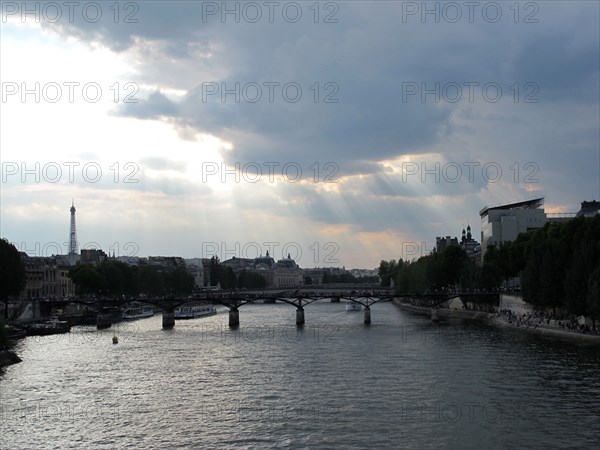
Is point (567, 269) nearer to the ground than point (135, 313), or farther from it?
farther from it

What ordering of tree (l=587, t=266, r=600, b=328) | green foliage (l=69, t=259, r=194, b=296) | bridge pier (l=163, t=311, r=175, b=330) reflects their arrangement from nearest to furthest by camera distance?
tree (l=587, t=266, r=600, b=328)
bridge pier (l=163, t=311, r=175, b=330)
green foliage (l=69, t=259, r=194, b=296)

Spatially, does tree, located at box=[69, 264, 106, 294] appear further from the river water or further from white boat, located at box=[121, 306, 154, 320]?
the river water

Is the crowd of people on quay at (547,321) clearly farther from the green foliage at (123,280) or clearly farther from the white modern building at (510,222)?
the green foliage at (123,280)

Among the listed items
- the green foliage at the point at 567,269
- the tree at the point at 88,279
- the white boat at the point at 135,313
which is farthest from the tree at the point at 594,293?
the tree at the point at 88,279

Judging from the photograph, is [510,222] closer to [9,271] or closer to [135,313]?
[135,313]

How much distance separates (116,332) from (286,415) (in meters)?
55.2

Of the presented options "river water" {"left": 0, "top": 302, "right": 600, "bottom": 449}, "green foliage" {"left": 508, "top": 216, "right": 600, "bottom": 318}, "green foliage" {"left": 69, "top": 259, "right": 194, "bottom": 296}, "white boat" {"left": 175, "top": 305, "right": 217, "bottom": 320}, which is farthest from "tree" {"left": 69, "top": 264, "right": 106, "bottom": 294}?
"green foliage" {"left": 508, "top": 216, "right": 600, "bottom": 318}

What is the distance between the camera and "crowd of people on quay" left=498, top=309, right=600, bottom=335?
69806mm

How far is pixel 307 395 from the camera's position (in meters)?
43.7

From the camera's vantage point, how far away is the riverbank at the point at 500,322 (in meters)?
67.7

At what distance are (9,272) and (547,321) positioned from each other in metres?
58.8

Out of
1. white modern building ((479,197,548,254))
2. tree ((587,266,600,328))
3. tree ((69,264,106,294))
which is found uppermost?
white modern building ((479,197,548,254))

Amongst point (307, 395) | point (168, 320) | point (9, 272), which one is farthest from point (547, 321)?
point (9, 272)

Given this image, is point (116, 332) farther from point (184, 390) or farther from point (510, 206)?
point (510, 206)
